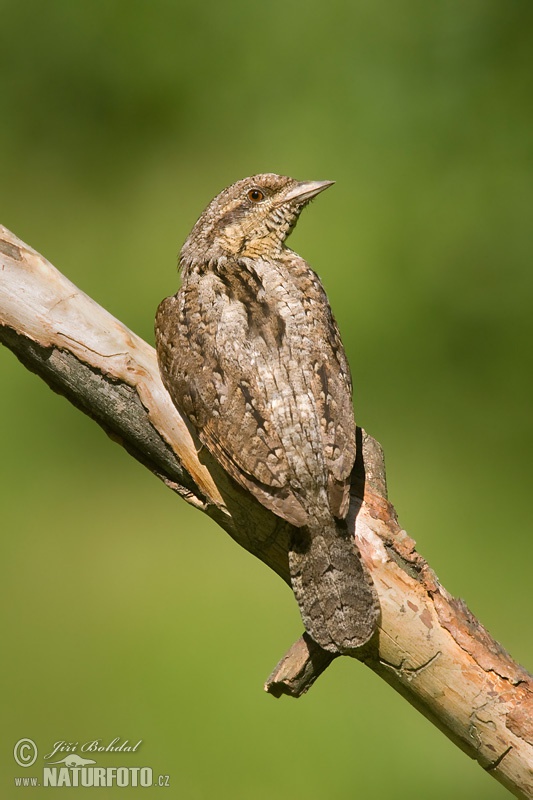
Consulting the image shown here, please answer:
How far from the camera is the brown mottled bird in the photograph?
2377mm

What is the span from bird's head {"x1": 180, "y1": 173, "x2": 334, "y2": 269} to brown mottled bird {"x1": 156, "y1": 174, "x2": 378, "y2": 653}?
6.7 inches

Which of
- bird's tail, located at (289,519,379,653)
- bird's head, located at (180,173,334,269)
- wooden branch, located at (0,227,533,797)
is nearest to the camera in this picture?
bird's tail, located at (289,519,379,653)

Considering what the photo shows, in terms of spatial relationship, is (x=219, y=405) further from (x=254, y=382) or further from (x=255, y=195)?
(x=255, y=195)

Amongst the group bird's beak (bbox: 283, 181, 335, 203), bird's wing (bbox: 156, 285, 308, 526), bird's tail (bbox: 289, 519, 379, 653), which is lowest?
bird's tail (bbox: 289, 519, 379, 653)

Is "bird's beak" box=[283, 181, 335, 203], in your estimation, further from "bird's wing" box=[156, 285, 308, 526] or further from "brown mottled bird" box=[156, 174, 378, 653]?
"bird's wing" box=[156, 285, 308, 526]

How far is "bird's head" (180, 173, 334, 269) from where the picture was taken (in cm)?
301

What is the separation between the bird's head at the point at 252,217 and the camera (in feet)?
9.87

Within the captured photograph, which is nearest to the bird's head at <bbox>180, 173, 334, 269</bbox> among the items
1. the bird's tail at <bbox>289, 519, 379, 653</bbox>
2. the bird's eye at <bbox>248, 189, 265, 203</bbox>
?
the bird's eye at <bbox>248, 189, 265, 203</bbox>

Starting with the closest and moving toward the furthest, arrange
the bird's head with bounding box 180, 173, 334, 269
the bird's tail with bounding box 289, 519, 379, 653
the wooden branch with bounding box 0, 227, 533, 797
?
the bird's tail with bounding box 289, 519, 379, 653 < the wooden branch with bounding box 0, 227, 533, 797 < the bird's head with bounding box 180, 173, 334, 269

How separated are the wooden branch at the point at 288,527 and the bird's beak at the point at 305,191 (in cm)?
74

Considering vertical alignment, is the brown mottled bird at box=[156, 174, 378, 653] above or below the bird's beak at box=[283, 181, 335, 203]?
below

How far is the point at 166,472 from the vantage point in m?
2.77

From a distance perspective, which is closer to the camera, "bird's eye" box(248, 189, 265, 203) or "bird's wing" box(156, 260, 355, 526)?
"bird's wing" box(156, 260, 355, 526)

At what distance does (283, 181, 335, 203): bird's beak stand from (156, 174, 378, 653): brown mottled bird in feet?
1.04
